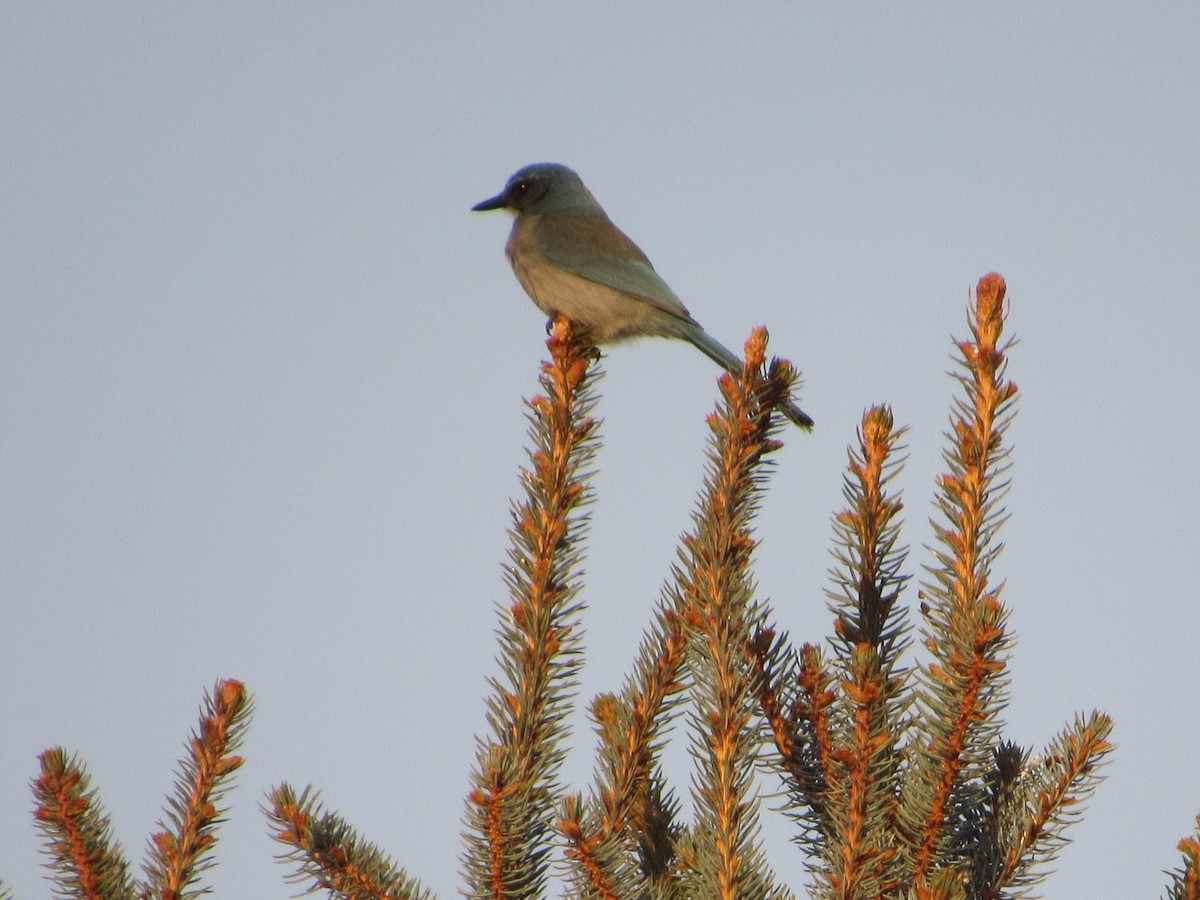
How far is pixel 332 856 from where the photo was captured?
232 centimetres

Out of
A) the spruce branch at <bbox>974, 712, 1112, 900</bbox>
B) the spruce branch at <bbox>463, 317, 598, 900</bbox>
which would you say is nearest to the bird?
the spruce branch at <bbox>463, 317, 598, 900</bbox>

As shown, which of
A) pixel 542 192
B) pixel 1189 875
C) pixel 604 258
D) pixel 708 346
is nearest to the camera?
pixel 1189 875

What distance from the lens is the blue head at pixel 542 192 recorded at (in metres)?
9.02

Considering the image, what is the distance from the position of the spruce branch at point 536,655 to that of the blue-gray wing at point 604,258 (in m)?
4.07

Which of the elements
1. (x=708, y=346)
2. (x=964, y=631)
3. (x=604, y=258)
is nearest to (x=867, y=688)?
(x=964, y=631)

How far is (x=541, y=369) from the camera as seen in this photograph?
324cm

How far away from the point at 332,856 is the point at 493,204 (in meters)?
7.40

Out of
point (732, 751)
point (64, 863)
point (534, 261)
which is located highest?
point (534, 261)

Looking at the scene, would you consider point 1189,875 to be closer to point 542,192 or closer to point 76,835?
point 76,835

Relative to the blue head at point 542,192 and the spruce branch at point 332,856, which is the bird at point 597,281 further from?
the spruce branch at point 332,856

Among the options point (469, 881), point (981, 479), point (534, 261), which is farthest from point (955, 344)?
point (534, 261)

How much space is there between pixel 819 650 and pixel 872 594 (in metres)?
0.18

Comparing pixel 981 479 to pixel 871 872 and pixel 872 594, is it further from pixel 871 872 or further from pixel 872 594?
pixel 871 872

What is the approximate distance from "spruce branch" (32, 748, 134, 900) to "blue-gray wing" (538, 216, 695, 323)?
16.8 ft
